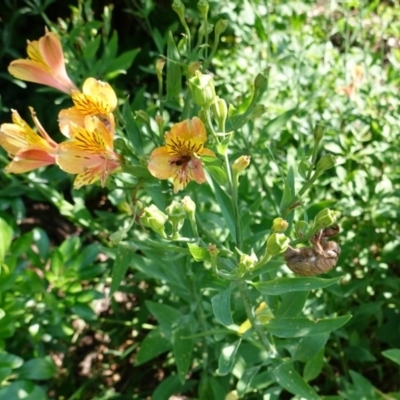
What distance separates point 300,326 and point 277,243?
311 millimetres

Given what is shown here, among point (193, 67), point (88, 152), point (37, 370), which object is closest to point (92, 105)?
point (88, 152)

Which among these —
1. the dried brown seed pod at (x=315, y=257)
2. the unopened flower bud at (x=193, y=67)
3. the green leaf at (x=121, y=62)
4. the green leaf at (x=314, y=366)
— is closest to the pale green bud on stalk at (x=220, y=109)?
the unopened flower bud at (x=193, y=67)

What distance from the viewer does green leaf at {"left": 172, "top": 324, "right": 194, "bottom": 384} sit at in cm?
136

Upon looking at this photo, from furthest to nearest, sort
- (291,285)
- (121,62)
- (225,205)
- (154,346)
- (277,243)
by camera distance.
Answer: (121,62), (154,346), (225,205), (291,285), (277,243)

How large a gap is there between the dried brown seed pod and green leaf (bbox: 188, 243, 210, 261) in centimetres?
13

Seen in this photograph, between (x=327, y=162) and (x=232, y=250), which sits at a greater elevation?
(x=327, y=162)

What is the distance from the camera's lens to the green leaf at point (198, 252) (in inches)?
37.8

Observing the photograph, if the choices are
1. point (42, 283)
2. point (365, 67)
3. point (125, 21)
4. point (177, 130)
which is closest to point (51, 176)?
point (42, 283)

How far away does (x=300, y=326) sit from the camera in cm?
116

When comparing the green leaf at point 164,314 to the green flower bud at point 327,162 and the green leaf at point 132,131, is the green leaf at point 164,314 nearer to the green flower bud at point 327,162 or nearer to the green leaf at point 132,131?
the green leaf at point 132,131

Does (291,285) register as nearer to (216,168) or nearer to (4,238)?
(216,168)

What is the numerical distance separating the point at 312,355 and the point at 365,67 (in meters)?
1.00

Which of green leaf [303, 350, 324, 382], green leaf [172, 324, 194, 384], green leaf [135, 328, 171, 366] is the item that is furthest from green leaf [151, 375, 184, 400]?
green leaf [303, 350, 324, 382]

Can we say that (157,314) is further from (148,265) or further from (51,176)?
(51,176)
